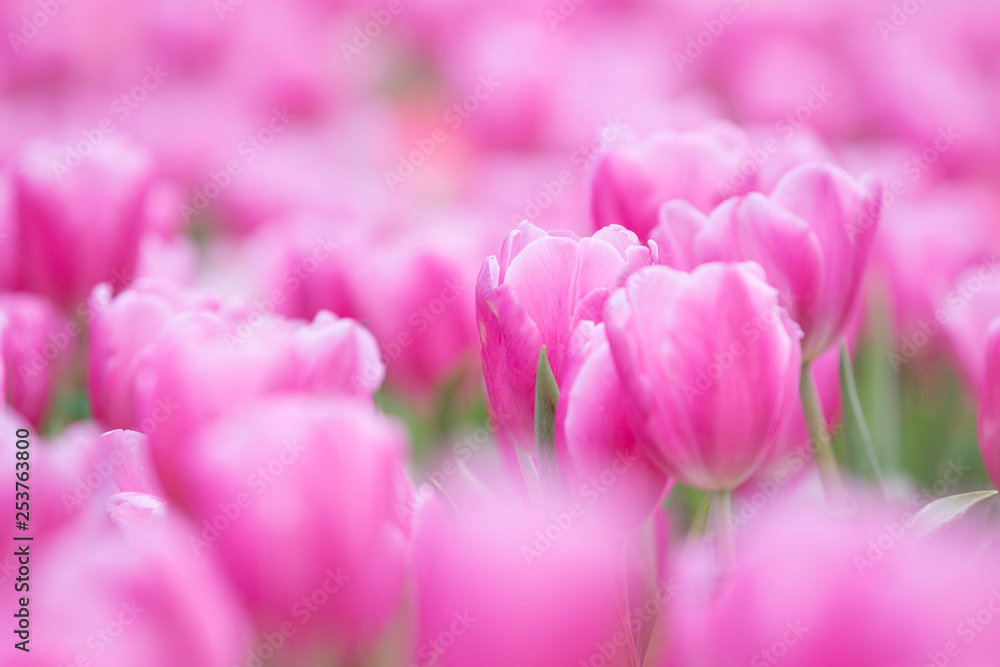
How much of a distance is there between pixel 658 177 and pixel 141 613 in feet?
0.73

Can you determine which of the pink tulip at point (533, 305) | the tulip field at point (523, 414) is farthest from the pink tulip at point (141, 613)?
the pink tulip at point (533, 305)

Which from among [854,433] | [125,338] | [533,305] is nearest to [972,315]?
[854,433]

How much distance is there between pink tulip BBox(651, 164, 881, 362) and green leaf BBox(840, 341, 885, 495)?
31 millimetres

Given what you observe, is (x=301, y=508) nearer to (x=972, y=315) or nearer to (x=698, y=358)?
(x=698, y=358)

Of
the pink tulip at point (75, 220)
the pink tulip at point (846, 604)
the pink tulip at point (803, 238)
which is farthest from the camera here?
the pink tulip at point (75, 220)

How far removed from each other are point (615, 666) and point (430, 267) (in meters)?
0.24

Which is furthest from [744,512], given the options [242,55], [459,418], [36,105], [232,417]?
[36,105]

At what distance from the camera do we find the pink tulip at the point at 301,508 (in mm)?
197

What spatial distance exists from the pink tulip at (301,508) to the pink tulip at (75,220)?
25cm

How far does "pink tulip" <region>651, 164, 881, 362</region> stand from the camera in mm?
293

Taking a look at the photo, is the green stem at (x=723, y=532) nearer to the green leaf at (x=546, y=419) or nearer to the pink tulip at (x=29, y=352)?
the green leaf at (x=546, y=419)

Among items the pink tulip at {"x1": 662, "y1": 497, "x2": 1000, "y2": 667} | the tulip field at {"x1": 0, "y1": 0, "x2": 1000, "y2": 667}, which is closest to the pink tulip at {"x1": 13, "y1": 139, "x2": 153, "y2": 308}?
the tulip field at {"x1": 0, "y1": 0, "x2": 1000, "y2": 667}

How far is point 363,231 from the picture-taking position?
46 centimetres

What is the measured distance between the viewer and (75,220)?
414mm
